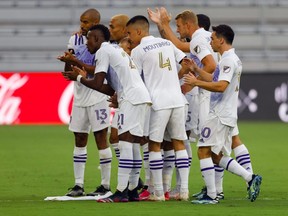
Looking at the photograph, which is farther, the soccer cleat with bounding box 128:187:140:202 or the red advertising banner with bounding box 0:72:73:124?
the red advertising banner with bounding box 0:72:73:124

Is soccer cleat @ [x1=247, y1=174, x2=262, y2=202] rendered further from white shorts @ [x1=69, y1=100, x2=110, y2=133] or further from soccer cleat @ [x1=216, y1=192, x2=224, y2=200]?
white shorts @ [x1=69, y1=100, x2=110, y2=133]

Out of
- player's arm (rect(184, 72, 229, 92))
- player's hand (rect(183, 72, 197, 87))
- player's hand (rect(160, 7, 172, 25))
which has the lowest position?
player's arm (rect(184, 72, 229, 92))

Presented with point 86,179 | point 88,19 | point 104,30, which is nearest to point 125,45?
point 88,19

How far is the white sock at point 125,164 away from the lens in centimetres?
1096

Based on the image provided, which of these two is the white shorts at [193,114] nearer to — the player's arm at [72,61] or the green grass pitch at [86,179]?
the green grass pitch at [86,179]

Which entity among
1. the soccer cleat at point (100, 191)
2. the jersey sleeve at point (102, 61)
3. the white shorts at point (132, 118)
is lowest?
the soccer cleat at point (100, 191)

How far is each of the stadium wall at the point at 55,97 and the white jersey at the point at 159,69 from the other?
14.5 metres

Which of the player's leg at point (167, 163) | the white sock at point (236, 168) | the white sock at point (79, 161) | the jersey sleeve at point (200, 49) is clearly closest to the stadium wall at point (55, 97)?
the white sock at point (79, 161)

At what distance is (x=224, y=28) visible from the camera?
1105cm

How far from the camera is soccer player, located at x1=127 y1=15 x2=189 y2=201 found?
36.8ft

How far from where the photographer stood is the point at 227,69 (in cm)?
1084

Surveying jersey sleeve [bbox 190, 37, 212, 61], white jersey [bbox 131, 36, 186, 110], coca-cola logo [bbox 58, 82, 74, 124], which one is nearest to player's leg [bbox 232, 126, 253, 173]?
jersey sleeve [bbox 190, 37, 212, 61]

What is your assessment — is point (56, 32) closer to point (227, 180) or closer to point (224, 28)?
point (227, 180)

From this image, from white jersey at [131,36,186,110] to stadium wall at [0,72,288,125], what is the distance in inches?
570
